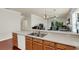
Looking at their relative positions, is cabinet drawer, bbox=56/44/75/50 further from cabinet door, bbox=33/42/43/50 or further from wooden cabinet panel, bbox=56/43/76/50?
cabinet door, bbox=33/42/43/50

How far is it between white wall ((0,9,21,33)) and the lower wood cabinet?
32 centimetres

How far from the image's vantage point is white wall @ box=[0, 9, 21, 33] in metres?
1.67

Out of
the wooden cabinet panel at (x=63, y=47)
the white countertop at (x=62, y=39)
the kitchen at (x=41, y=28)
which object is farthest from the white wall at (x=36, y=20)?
the wooden cabinet panel at (x=63, y=47)

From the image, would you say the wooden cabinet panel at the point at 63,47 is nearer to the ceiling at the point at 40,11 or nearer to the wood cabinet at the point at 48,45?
the wood cabinet at the point at 48,45

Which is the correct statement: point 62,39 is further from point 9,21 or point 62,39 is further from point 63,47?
point 9,21

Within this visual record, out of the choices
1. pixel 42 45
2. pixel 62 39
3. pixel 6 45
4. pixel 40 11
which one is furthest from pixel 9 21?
pixel 62 39

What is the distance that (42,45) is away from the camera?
5.67 ft

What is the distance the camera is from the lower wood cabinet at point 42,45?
5.32 ft

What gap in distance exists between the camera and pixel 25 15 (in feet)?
5.61

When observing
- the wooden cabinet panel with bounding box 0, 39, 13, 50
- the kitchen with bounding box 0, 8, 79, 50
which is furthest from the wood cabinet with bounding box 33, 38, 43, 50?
the wooden cabinet panel with bounding box 0, 39, 13, 50
